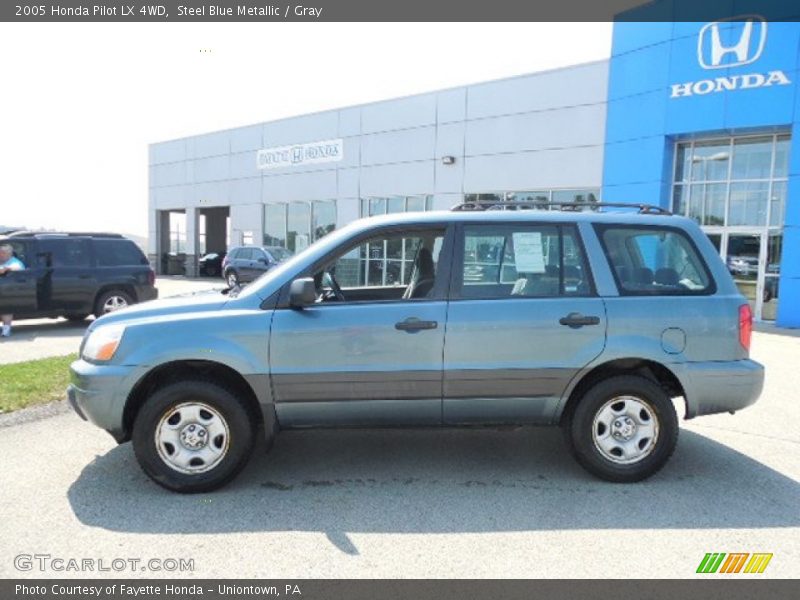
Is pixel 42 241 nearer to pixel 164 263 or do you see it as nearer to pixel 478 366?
pixel 478 366

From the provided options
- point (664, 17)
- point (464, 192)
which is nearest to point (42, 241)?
point (464, 192)

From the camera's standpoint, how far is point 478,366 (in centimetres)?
380

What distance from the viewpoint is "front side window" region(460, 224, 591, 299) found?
3.91m

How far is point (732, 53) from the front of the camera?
13.4 meters

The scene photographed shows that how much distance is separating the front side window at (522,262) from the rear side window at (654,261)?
271mm

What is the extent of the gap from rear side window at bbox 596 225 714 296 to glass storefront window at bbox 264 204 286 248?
22.2 m

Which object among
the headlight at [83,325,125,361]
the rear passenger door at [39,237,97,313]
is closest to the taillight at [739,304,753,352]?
the headlight at [83,325,125,361]

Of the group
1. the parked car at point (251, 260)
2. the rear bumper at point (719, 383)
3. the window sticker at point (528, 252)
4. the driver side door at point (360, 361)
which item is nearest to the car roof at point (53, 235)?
the driver side door at point (360, 361)

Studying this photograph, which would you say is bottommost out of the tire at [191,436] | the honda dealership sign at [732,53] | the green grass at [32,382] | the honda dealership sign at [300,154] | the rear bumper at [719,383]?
the green grass at [32,382]

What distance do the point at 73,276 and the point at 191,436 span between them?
829 centimetres

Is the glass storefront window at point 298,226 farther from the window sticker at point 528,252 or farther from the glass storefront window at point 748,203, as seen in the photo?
the window sticker at point 528,252

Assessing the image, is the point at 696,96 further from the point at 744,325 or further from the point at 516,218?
the point at 516,218

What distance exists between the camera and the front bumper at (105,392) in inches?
143

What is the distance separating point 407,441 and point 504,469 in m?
0.94
